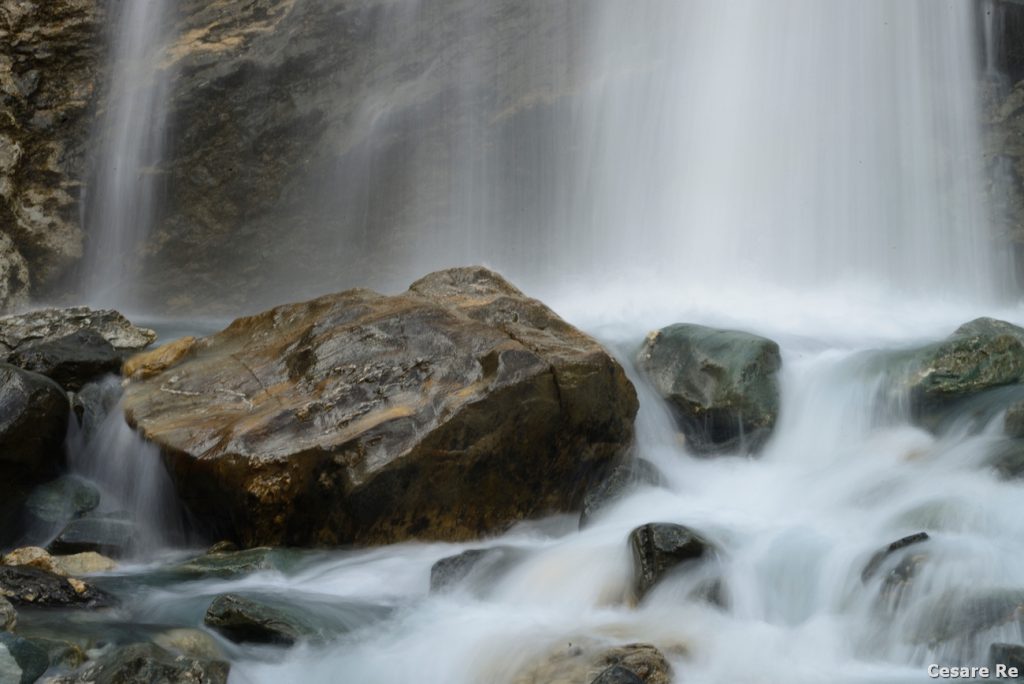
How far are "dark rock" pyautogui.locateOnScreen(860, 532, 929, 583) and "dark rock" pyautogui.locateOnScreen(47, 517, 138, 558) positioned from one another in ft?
12.6

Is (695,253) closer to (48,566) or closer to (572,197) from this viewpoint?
(572,197)

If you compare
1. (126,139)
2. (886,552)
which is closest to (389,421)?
(886,552)

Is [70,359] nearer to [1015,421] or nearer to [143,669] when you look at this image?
[143,669]

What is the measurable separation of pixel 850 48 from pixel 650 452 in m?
5.77

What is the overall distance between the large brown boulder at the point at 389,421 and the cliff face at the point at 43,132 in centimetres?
429

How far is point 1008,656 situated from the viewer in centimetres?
384

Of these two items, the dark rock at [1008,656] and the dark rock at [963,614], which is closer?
the dark rock at [1008,656]

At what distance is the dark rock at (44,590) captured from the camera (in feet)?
14.6

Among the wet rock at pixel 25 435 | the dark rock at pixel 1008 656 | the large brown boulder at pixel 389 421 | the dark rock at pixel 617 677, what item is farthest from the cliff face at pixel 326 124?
the dark rock at pixel 1008 656

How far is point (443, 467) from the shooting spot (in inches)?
218

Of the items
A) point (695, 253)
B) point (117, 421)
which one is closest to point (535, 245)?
point (695, 253)

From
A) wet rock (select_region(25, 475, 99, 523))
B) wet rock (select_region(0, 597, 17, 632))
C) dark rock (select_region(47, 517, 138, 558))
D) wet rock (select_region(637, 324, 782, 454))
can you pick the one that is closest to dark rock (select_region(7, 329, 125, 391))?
wet rock (select_region(25, 475, 99, 523))

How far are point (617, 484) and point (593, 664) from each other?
2.06 metres

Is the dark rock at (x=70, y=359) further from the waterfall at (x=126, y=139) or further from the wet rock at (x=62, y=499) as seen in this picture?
the waterfall at (x=126, y=139)
